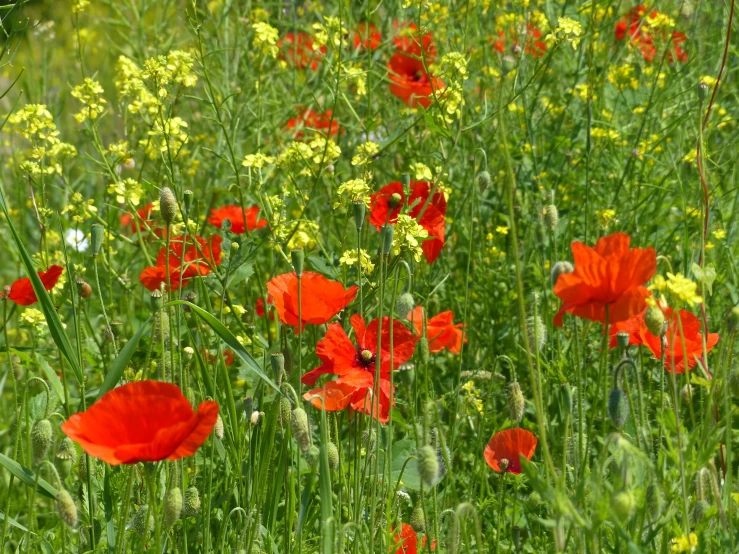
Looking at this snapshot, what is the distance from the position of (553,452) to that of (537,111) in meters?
1.91

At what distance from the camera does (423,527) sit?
5.83 feet

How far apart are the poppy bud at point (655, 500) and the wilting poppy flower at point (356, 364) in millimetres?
474

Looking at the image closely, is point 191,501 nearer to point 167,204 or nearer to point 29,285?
point 167,204

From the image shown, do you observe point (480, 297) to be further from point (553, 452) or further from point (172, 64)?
point (172, 64)

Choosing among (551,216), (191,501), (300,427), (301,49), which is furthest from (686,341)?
(301,49)

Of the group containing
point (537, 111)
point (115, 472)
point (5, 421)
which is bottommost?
point (5, 421)

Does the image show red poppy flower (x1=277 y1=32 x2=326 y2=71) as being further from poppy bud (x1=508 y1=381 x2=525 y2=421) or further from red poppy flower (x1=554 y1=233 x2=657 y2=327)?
red poppy flower (x1=554 y1=233 x2=657 y2=327)

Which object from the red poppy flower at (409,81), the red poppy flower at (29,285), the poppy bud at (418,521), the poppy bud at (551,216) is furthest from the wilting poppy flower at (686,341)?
the red poppy flower at (409,81)

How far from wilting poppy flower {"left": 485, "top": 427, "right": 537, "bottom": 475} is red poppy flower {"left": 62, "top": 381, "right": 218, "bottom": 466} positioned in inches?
29.9

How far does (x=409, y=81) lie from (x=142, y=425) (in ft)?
7.32

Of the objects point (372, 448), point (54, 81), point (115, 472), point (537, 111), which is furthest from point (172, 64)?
point (54, 81)

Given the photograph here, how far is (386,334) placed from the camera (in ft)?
6.18

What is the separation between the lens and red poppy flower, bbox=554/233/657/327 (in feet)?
4.58

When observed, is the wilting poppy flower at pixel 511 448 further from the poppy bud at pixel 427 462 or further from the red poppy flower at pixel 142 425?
the red poppy flower at pixel 142 425
